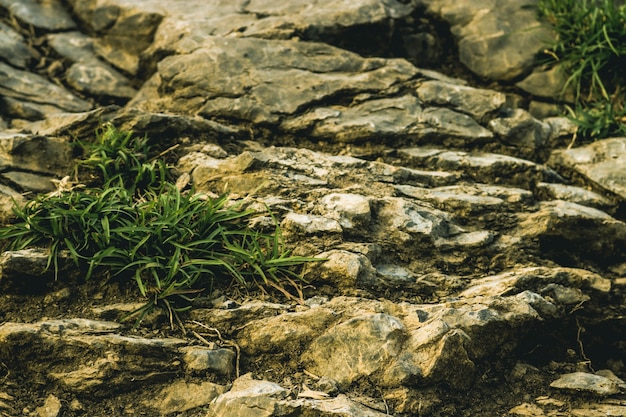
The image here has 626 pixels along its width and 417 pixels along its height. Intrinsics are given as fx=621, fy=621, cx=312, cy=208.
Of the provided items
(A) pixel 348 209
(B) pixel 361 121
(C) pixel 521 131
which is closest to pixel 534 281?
(A) pixel 348 209

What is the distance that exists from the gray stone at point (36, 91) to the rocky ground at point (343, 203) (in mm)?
19

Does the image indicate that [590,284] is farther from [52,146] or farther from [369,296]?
[52,146]

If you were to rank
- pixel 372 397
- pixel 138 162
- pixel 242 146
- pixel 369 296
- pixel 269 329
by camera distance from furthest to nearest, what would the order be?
pixel 242 146
pixel 138 162
pixel 369 296
pixel 269 329
pixel 372 397

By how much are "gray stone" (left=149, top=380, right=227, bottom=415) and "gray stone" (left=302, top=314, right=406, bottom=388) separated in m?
0.44

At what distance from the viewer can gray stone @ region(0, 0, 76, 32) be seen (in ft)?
17.7

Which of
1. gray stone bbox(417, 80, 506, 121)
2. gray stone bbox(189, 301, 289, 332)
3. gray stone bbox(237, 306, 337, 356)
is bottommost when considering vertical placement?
gray stone bbox(237, 306, 337, 356)

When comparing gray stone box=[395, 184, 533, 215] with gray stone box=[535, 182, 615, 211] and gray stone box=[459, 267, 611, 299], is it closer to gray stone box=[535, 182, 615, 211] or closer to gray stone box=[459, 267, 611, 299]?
gray stone box=[535, 182, 615, 211]

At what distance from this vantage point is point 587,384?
2924mm

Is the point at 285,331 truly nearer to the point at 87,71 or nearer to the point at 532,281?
the point at 532,281

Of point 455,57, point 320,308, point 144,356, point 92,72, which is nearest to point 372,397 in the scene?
point 320,308

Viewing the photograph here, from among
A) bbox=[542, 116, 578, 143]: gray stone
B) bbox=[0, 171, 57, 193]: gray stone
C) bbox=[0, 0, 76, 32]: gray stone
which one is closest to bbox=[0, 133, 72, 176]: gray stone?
bbox=[0, 171, 57, 193]: gray stone

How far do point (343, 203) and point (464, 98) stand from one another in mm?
1625

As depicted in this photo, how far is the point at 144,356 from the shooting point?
2.74 metres

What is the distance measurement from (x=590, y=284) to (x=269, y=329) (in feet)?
6.04
